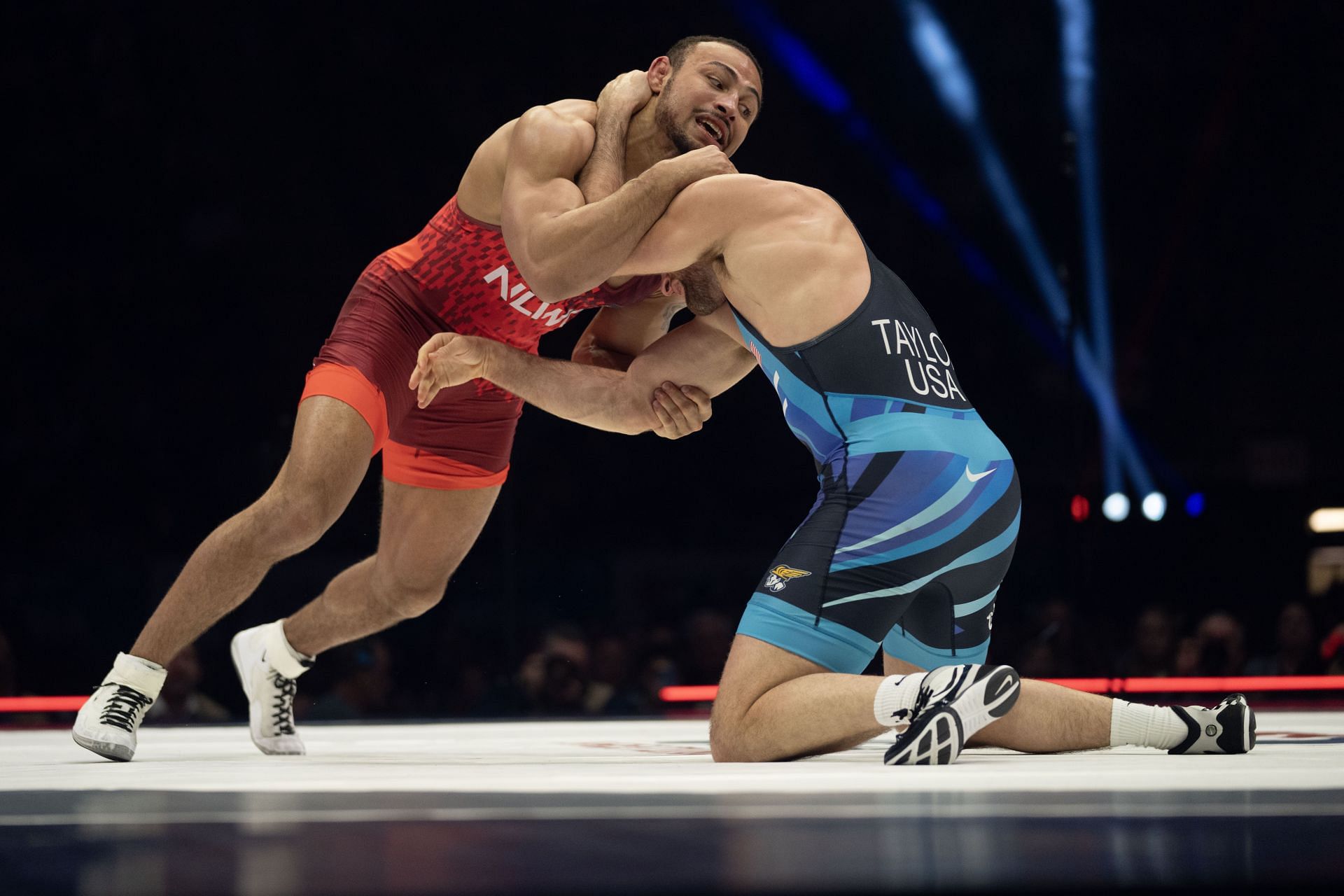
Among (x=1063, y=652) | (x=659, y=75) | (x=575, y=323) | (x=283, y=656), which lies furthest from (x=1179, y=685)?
(x=575, y=323)

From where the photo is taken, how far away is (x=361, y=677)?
4.81 meters

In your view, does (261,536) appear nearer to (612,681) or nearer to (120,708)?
(120,708)

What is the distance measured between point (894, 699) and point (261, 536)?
1126 mm

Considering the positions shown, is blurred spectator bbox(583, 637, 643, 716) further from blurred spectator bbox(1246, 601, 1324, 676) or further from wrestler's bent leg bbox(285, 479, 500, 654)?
blurred spectator bbox(1246, 601, 1324, 676)

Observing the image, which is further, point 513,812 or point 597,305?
point 597,305

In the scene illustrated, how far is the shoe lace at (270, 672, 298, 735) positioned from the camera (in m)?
2.58

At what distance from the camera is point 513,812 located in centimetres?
135

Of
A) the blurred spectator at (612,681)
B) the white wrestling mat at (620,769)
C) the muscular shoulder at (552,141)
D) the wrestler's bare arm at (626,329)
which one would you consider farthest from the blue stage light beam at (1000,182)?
the muscular shoulder at (552,141)

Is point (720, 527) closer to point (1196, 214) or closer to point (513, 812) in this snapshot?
point (1196, 214)

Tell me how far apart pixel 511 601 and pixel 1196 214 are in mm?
4078

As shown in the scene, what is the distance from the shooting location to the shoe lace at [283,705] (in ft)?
8.46

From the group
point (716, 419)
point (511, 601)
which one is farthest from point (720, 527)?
point (511, 601)

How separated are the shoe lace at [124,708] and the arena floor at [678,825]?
0.15 meters

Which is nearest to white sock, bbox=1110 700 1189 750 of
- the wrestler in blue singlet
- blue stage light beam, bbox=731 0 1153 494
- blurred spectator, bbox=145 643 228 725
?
the wrestler in blue singlet
